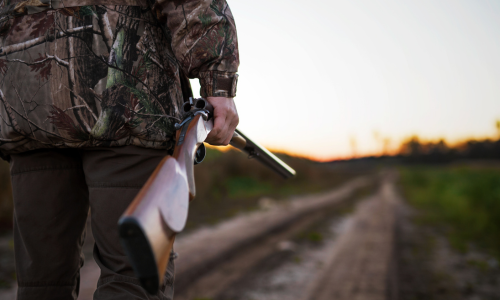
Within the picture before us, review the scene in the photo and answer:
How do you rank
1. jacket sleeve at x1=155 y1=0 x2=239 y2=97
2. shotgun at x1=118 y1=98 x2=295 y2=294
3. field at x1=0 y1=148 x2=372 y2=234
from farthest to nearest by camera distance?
field at x1=0 y1=148 x2=372 y2=234 < jacket sleeve at x1=155 y1=0 x2=239 y2=97 < shotgun at x1=118 y1=98 x2=295 y2=294

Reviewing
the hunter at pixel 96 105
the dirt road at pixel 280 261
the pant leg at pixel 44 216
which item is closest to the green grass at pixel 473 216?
the dirt road at pixel 280 261

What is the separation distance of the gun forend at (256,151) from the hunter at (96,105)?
0.69 metres

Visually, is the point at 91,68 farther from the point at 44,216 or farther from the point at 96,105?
the point at 44,216

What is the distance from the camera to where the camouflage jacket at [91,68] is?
1082 millimetres

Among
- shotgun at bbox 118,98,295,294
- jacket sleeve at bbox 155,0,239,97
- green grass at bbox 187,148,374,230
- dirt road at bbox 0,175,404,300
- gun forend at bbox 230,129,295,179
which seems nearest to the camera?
shotgun at bbox 118,98,295,294

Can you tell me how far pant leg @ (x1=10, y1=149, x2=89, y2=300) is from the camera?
1209 mm

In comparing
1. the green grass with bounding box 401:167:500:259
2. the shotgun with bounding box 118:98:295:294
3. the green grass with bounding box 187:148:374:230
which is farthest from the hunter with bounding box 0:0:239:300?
the green grass with bounding box 401:167:500:259

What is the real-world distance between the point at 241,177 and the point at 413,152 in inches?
2372

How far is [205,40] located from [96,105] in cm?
41

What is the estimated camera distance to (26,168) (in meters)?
1.22

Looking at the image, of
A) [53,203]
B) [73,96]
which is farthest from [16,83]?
[53,203]

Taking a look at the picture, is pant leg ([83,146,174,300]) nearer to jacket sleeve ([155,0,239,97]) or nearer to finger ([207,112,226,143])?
finger ([207,112,226,143])

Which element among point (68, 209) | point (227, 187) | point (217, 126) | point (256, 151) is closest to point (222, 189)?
point (227, 187)

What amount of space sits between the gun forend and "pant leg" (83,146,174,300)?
83cm
